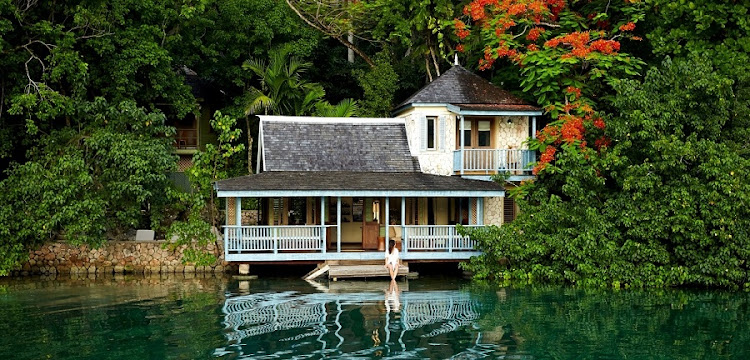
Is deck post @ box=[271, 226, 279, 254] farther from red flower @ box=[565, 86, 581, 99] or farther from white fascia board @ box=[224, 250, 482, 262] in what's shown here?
red flower @ box=[565, 86, 581, 99]

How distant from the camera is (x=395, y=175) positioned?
30.6 metres

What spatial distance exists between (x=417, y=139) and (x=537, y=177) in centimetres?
425

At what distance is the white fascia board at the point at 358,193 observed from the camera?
27.8 m

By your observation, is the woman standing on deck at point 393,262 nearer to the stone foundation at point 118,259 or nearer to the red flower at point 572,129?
the stone foundation at point 118,259

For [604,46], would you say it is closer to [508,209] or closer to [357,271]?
[508,209]

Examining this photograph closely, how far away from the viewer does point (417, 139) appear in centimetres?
3172

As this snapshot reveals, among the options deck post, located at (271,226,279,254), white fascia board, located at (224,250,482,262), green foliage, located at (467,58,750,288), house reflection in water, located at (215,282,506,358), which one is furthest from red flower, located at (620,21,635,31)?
deck post, located at (271,226,279,254)

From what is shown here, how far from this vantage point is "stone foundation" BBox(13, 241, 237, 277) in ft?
101

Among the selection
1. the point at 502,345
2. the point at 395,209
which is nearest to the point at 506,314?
the point at 502,345

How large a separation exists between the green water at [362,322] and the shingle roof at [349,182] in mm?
2949

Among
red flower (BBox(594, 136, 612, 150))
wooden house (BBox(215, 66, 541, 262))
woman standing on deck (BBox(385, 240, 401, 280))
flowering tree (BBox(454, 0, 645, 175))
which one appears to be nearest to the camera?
woman standing on deck (BBox(385, 240, 401, 280))

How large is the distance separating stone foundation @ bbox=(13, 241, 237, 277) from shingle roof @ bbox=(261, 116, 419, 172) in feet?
12.8

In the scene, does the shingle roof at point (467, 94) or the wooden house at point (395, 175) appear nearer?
the wooden house at point (395, 175)

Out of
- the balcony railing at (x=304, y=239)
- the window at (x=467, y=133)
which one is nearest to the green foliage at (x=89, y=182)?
the balcony railing at (x=304, y=239)
